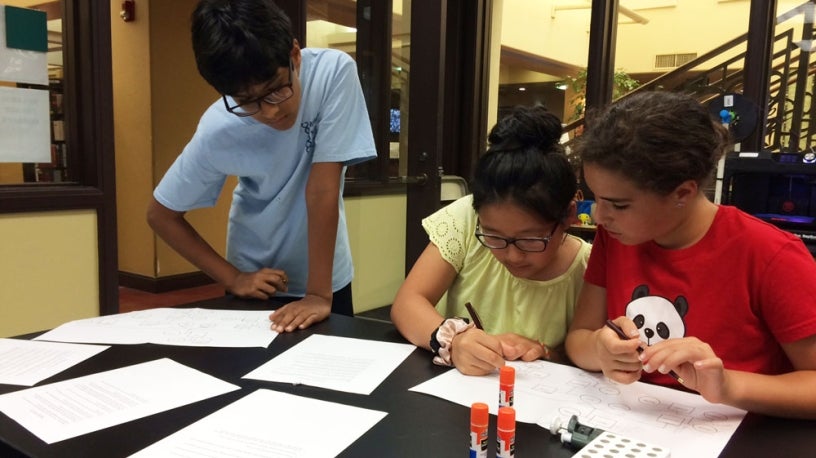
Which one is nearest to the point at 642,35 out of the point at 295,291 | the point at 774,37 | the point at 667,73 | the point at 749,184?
the point at 667,73

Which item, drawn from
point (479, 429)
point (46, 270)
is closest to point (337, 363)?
point (479, 429)

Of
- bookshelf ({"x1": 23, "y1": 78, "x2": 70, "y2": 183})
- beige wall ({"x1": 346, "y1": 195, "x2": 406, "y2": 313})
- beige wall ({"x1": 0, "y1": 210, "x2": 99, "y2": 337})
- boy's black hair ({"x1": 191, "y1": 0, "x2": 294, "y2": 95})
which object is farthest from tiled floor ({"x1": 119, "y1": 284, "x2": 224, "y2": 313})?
boy's black hair ({"x1": 191, "y1": 0, "x2": 294, "y2": 95})

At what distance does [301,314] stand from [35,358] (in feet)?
1.52

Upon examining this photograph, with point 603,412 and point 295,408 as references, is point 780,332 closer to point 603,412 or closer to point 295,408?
point 603,412

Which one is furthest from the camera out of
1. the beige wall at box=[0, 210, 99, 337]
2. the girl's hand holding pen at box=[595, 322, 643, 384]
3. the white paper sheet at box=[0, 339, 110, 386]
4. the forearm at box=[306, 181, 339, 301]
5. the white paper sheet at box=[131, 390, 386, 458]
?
the beige wall at box=[0, 210, 99, 337]

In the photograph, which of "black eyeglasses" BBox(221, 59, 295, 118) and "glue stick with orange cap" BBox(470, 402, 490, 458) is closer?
"glue stick with orange cap" BBox(470, 402, 490, 458)

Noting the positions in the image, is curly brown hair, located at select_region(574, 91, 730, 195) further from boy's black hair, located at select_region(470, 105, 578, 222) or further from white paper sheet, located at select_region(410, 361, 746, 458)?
white paper sheet, located at select_region(410, 361, 746, 458)

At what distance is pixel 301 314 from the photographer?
47.8 inches

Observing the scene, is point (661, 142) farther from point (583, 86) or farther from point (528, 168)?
point (583, 86)

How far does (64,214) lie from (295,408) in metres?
1.67

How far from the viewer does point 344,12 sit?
3.30 m

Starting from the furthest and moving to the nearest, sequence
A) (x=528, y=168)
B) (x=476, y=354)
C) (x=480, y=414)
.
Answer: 1. (x=528, y=168)
2. (x=476, y=354)
3. (x=480, y=414)

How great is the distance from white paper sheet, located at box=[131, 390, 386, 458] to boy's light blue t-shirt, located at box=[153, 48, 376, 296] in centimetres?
63

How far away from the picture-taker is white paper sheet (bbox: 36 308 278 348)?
1.11 m
